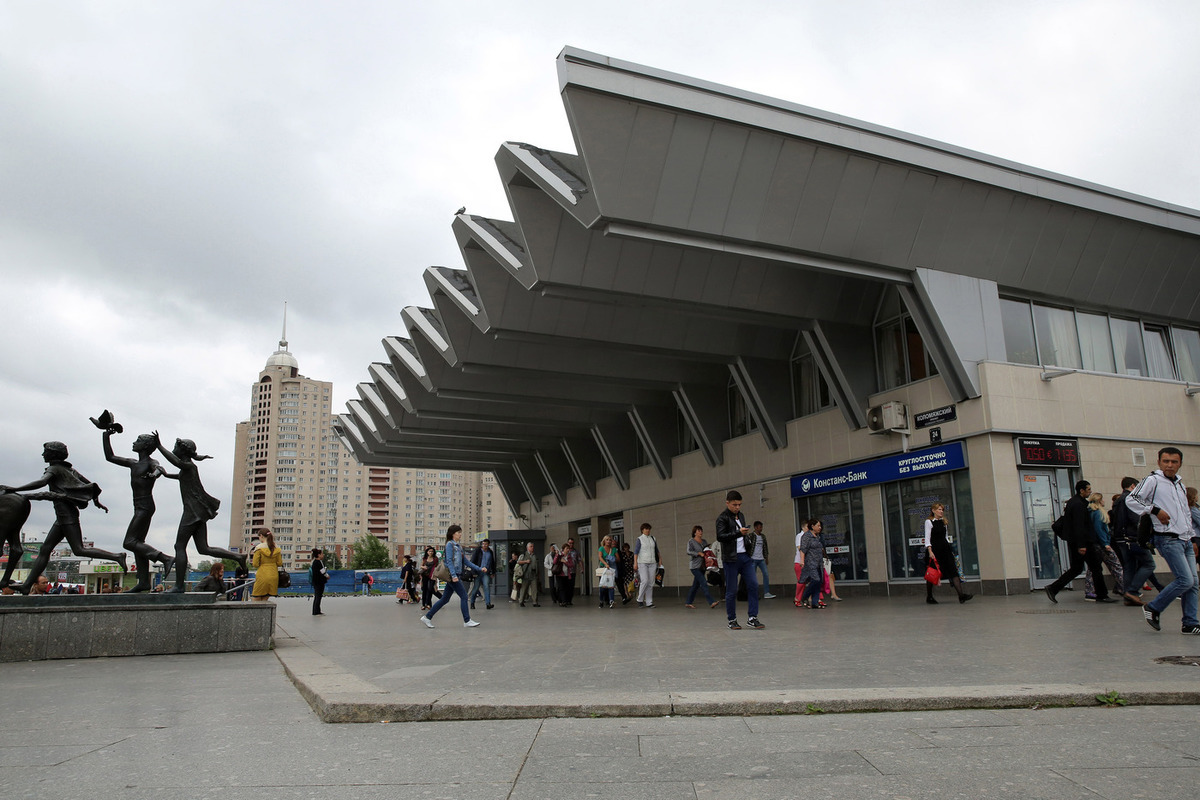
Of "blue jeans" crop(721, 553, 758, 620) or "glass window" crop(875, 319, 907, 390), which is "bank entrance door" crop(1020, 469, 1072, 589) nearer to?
"glass window" crop(875, 319, 907, 390)

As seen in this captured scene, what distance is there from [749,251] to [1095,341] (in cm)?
949

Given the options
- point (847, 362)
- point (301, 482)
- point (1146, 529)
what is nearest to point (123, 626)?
point (1146, 529)

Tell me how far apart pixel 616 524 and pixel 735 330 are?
13919mm

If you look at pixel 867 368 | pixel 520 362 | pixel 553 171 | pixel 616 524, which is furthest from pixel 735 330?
pixel 616 524

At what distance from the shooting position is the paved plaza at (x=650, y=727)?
3488 millimetres

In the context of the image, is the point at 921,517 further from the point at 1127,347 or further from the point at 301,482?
the point at 301,482

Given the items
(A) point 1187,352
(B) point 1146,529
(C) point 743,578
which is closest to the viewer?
(B) point 1146,529

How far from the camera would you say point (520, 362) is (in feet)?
80.7

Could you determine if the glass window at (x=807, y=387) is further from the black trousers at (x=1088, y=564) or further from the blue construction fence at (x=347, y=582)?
the blue construction fence at (x=347, y=582)

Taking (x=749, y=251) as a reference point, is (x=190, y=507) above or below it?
below

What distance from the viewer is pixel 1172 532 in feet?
25.8

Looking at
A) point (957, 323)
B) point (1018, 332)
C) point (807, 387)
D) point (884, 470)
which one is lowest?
point (884, 470)

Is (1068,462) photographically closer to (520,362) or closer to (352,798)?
(520,362)

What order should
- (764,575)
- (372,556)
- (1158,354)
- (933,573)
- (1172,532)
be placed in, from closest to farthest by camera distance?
(1172,532) < (933,573) < (764,575) < (1158,354) < (372,556)
